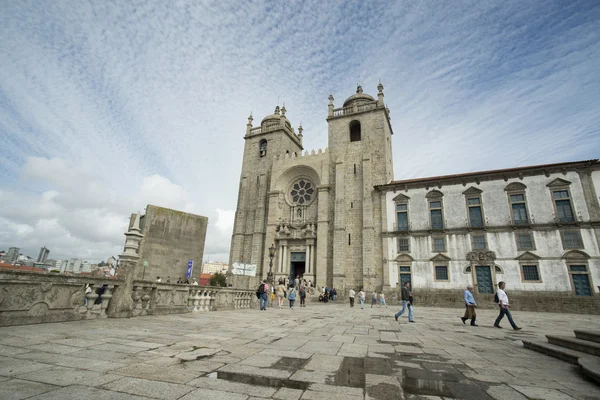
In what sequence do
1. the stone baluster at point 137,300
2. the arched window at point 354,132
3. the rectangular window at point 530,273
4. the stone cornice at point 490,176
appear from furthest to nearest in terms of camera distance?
the arched window at point 354,132, the stone cornice at point 490,176, the rectangular window at point 530,273, the stone baluster at point 137,300

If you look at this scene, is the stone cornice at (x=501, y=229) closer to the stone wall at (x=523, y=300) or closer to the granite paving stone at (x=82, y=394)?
the stone wall at (x=523, y=300)

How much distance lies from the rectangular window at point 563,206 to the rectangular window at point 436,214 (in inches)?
298

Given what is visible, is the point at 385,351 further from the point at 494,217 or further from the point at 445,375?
the point at 494,217

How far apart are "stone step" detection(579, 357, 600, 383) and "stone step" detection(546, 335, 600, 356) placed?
411mm

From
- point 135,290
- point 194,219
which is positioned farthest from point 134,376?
point 194,219

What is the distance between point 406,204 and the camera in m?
25.5

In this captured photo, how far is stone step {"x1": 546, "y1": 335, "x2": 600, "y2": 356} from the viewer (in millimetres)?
4719

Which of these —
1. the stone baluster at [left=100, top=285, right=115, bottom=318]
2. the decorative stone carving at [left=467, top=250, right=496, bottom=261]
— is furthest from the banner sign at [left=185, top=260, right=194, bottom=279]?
the decorative stone carving at [left=467, top=250, right=496, bottom=261]

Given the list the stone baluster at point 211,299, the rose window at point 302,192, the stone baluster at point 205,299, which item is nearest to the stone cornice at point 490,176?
the rose window at point 302,192

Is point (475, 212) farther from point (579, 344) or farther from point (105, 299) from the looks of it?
point (105, 299)

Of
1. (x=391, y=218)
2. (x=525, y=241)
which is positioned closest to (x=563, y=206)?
(x=525, y=241)

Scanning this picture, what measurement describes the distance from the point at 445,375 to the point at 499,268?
2181 centimetres

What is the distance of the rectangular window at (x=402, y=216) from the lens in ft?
82.4

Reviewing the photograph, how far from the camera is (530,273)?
2047 centimetres
